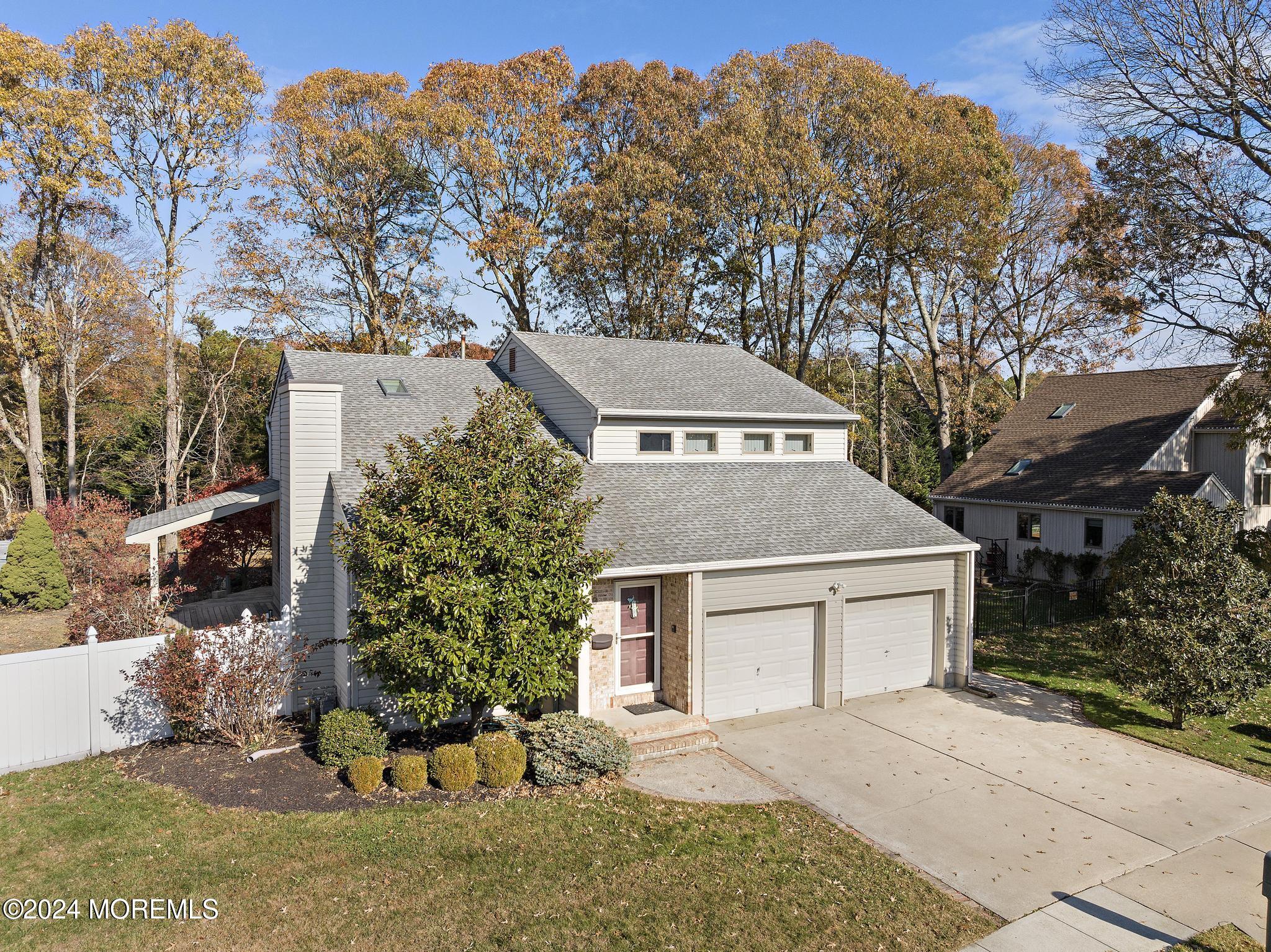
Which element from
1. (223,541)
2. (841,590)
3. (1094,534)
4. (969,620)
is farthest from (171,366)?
(1094,534)

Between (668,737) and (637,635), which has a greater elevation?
(637,635)

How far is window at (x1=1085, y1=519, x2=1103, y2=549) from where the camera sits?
79.7 ft

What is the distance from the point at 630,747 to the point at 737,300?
26.1 meters

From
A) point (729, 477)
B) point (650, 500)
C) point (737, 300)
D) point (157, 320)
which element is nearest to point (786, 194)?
point (737, 300)

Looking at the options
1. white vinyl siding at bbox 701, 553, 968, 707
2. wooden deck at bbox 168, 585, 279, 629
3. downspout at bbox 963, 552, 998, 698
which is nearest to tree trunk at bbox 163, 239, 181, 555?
wooden deck at bbox 168, 585, 279, 629

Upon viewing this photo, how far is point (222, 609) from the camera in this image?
17.5 metres

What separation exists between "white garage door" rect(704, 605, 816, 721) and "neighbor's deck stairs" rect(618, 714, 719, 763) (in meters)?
0.86

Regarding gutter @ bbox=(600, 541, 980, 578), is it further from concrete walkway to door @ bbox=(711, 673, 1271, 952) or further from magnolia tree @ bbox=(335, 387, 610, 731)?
concrete walkway to door @ bbox=(711, 673, 1271, 952)

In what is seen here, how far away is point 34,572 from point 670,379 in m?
18.8

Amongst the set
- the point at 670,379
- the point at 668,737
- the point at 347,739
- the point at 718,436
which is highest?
the point at 670,379

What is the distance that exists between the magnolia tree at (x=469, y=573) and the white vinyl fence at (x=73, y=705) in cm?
274

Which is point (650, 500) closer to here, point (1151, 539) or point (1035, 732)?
point (1035, 732)

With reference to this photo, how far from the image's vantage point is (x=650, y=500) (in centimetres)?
1434

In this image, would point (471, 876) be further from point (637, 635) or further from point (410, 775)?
point (637, 635)
